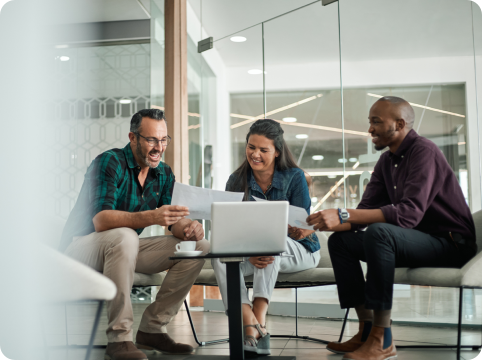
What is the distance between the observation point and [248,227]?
5.43 feet

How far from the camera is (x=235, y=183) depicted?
257 centimetres

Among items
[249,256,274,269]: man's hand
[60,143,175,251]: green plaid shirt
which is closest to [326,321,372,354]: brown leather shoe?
[249,256,274,269]: man's hand

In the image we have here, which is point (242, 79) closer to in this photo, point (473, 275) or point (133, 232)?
point (133, 232)

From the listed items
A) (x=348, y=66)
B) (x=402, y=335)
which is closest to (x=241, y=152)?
(x=348, y=66)

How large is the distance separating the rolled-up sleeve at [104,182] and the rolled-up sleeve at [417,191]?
3.88 feet

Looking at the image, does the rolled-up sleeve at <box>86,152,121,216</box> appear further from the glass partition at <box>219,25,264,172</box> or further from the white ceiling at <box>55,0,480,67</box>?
the glass partition at <box>219,25,264,172</box>

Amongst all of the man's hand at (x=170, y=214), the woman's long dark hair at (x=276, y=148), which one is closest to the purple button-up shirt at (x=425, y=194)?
the woman's long dark hair at (x=276, y=148)

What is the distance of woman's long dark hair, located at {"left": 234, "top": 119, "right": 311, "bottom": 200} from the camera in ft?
8.31

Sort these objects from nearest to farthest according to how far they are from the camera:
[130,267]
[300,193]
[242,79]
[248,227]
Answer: [248,227]
[130,267]
[300,193]
[242,79]

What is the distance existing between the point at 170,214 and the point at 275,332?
4.33ft

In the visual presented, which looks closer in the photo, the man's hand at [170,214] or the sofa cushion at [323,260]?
the man's hand at [170,214]

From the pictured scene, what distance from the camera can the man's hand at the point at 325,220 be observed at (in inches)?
78.1

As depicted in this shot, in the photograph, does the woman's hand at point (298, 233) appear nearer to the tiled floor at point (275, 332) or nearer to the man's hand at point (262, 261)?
the man's hand at point (262, 261)

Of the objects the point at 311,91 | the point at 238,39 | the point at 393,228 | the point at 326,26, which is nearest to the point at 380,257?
the point at 393,228
